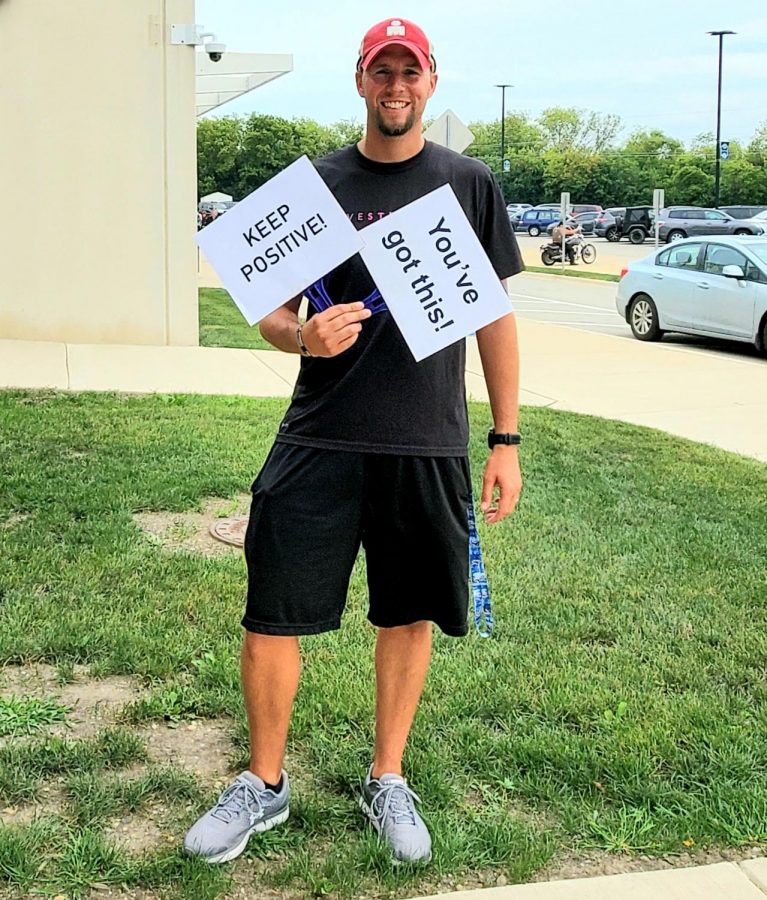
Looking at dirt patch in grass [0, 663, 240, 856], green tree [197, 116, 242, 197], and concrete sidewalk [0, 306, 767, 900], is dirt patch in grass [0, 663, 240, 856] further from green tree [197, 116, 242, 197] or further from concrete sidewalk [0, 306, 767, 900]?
green tree [197, 116, 242, 197]

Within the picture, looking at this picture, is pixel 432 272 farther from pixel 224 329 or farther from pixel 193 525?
pixel 224 329

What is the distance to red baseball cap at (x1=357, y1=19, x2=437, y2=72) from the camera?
2480 mm

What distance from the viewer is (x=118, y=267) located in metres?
11.6

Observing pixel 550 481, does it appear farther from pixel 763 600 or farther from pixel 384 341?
pixel 384 341

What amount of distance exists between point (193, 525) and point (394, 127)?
3.22 m

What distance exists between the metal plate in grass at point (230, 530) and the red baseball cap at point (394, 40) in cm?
279

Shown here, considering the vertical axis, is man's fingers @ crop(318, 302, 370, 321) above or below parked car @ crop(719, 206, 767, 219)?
below

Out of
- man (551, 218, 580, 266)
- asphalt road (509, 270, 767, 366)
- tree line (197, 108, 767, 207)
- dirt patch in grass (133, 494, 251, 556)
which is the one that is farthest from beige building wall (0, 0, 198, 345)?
tree line (197, 108, 767, 207)

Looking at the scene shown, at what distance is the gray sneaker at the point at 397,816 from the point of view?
2650 mm

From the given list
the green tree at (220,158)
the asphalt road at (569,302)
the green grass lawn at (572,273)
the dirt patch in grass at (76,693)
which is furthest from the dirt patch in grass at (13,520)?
the green tree at (220,158)

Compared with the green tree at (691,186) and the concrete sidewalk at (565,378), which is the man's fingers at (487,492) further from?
the green tree at (691,186)

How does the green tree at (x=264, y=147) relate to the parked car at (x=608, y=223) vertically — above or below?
above

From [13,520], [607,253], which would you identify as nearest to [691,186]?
[607,253]

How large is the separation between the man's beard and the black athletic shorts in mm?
744
